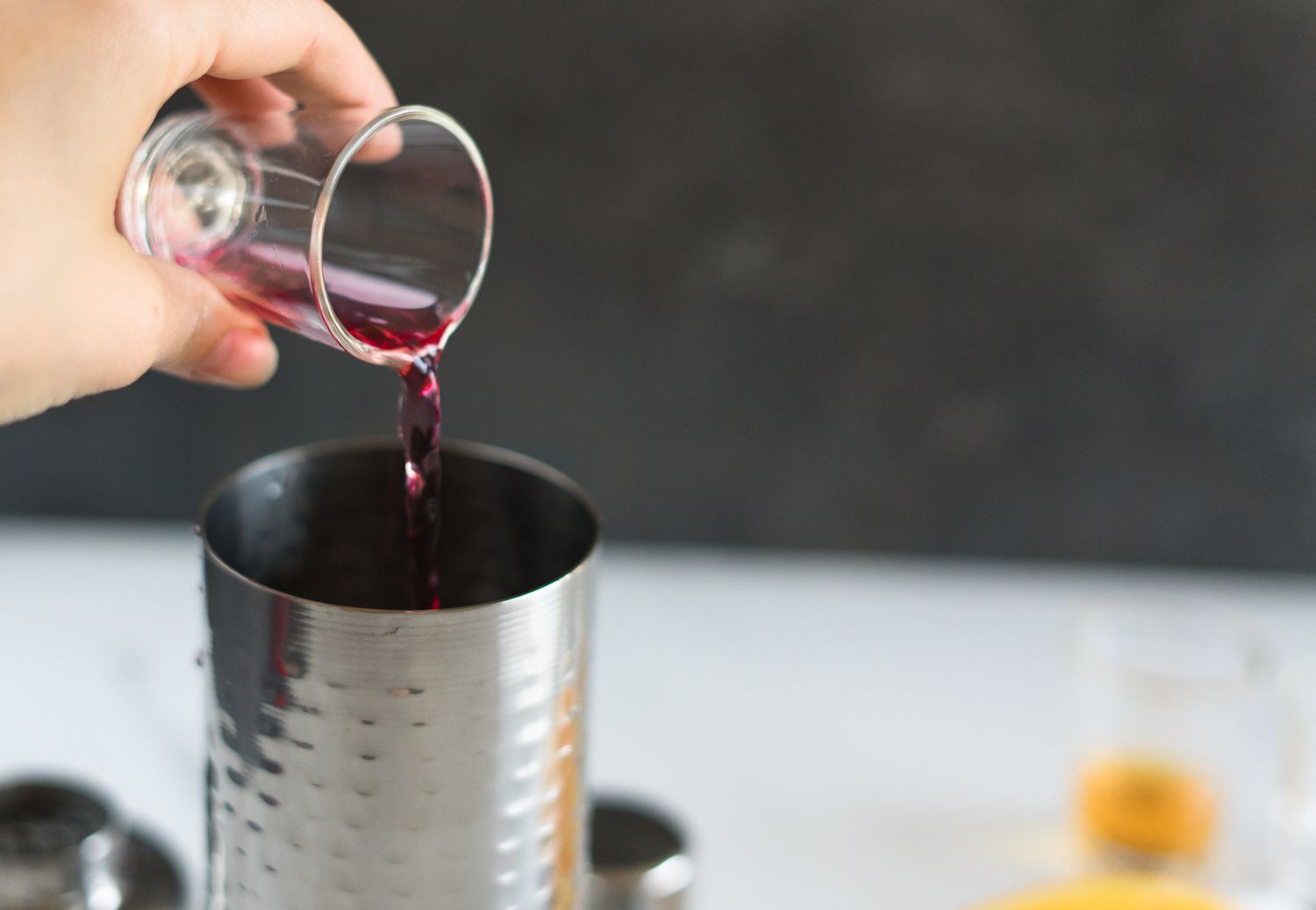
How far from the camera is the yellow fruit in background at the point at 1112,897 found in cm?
69

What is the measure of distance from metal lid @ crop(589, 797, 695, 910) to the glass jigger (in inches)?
9.3

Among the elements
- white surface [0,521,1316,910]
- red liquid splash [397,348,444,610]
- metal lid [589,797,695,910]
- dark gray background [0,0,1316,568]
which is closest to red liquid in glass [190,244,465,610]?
red liquid splash [397,348,444,610]

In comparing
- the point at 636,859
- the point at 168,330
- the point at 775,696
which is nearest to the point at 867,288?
the point at 775,696

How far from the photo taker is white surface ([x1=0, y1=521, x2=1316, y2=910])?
30.3 inches

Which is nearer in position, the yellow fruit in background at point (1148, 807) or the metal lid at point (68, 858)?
the metal lid at point (68, 858)

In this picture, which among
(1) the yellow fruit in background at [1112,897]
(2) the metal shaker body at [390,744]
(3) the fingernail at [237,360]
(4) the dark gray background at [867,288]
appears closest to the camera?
(2) the metal shaker body at [390,744]

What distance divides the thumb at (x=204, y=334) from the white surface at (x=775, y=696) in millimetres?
352

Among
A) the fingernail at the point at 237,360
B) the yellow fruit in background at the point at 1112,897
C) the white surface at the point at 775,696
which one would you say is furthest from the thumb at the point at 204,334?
the yellow fruit in background at the point at 1112,897

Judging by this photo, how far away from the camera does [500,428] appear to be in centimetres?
106

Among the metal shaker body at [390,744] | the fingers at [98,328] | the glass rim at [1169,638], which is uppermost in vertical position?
the fingers at [98,328]

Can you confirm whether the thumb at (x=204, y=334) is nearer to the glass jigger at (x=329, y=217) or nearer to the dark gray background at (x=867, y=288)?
Result: the glass jigger at (x=329, y=217)

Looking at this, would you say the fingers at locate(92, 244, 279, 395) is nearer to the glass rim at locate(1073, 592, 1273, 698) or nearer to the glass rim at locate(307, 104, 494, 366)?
the glass rim at locate(307, 104, 494, 366)

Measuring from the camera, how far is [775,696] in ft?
2.95

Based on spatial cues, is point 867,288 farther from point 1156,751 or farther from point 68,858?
point 68,858
